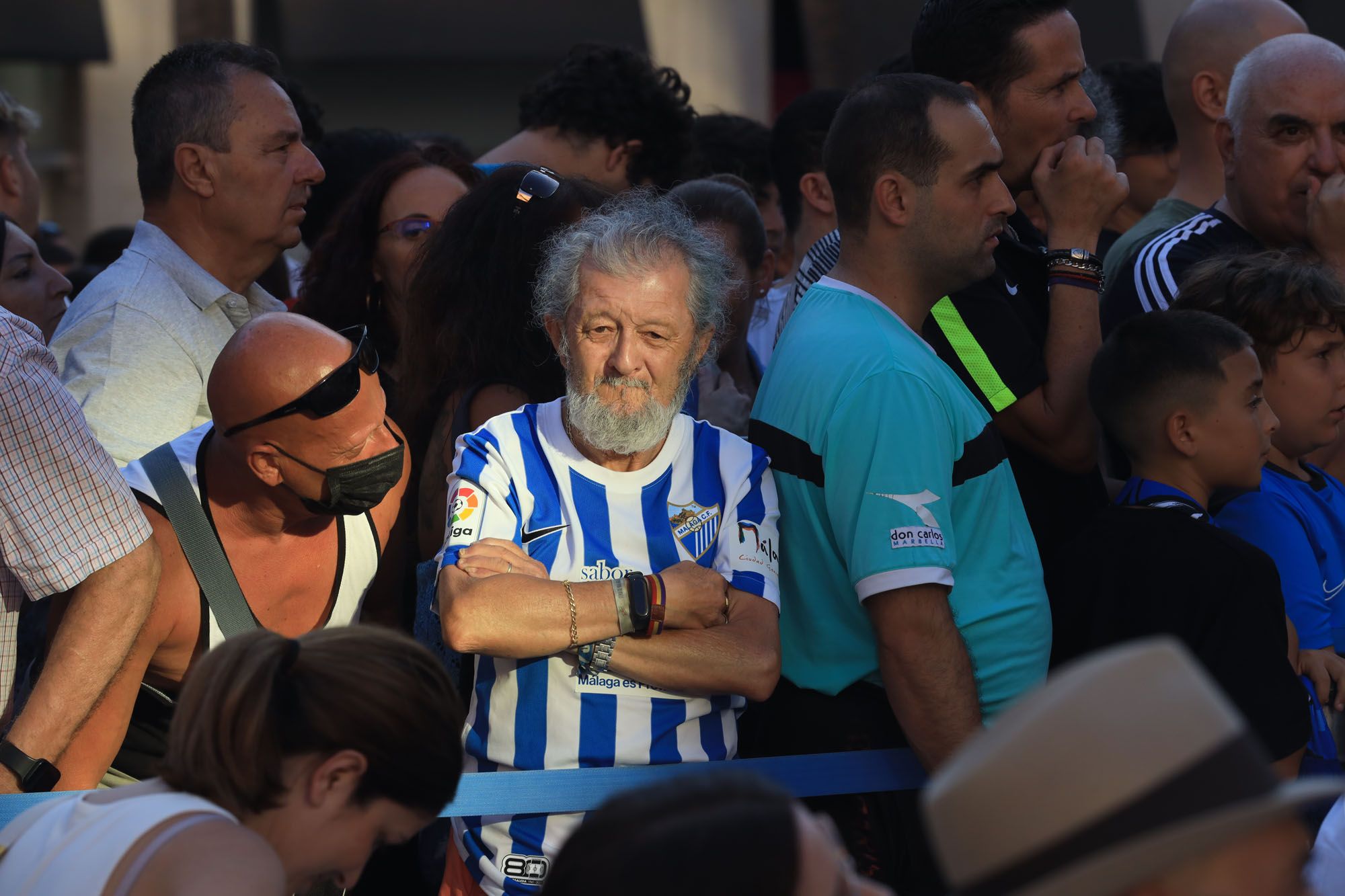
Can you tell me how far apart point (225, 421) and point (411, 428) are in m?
0.53

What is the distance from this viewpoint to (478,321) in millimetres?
3270

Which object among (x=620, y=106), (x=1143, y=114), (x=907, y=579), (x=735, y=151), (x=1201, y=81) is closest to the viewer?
(x=907, y=579)

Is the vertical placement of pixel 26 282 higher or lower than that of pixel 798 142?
lower

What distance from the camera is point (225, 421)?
116 inches

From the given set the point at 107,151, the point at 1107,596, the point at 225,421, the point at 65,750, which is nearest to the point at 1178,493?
the point at 1107,596

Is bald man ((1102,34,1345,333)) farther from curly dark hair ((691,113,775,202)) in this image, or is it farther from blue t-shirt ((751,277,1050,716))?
curly dark hair ((691,113,775,202))

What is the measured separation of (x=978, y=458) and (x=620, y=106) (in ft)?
8.43

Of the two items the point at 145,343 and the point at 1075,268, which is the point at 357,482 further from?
the point at 1075,268

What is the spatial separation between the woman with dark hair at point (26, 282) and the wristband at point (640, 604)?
255 centimetres

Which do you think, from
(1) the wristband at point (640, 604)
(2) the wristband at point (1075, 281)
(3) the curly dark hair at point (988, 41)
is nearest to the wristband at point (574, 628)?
(1) the wristband at point (640, 604)

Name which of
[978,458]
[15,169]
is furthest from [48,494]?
[15,169]

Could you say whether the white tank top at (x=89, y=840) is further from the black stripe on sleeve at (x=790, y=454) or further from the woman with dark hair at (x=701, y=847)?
the black stripe on sleeve at (x=790, y=454)

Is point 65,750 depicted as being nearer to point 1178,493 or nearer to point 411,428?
point 411,428

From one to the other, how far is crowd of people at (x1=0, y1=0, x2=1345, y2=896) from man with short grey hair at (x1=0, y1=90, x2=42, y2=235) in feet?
5.53
